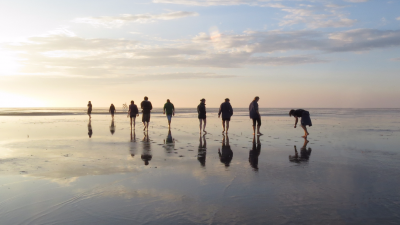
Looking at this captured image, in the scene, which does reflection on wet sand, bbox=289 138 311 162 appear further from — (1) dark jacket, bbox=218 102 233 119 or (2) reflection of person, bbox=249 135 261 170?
(1) dark jacket, bbox=218 102 233 119

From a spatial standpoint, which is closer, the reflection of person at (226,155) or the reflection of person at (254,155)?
the reflection of person at (254,155)

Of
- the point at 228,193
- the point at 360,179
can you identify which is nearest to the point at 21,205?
the point at 228,193

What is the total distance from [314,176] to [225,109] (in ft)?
38.6

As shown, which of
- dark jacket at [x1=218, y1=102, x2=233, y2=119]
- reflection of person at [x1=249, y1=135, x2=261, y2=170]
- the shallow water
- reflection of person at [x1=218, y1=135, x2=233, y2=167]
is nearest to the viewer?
the shallow water

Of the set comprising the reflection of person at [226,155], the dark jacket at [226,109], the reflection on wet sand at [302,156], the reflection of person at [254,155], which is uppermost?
the dark jacket at [226,109]

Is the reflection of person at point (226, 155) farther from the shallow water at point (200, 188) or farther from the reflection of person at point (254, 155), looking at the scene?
the reflection of person at point (254, 155)

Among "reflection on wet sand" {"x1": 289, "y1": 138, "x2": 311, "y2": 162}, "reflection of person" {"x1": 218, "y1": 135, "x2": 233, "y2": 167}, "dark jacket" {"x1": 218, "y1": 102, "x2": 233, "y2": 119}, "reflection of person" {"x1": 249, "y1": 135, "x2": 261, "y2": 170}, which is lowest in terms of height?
"reflection on wet sand" {"x1": 289, "y1": 138, "x2": 311, "y2": 162}

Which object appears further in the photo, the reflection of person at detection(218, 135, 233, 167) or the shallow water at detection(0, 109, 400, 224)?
the reflection of person at detection(218, 135, 233, 167)

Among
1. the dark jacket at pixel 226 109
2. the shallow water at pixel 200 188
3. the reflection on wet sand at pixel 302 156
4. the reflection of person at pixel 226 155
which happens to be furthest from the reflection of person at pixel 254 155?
the dark jacket at pixel 226 109

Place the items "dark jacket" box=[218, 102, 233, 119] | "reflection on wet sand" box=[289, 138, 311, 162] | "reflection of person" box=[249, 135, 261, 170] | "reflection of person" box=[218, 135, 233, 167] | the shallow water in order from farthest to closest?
"dark jacket" box=[218, 102, 233, 119] → "reflection on wet sand" box=[289, 138, 311, 162] → "reflection of person" box=[218, 135, 233, 167] → "reflection of person" box=[249, 135, 261, 170] → the shallow water

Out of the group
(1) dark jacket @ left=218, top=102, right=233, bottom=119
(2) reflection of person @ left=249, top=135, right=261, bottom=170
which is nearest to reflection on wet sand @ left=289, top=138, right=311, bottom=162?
(2) reflection of person @ left=249, top=135, right=261, bottom=170

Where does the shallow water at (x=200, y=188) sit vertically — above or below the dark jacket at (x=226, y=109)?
below

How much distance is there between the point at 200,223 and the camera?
15.2ft

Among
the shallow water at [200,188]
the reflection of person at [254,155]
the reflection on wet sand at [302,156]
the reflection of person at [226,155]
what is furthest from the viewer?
the reflection on wet sand at [302,156]
